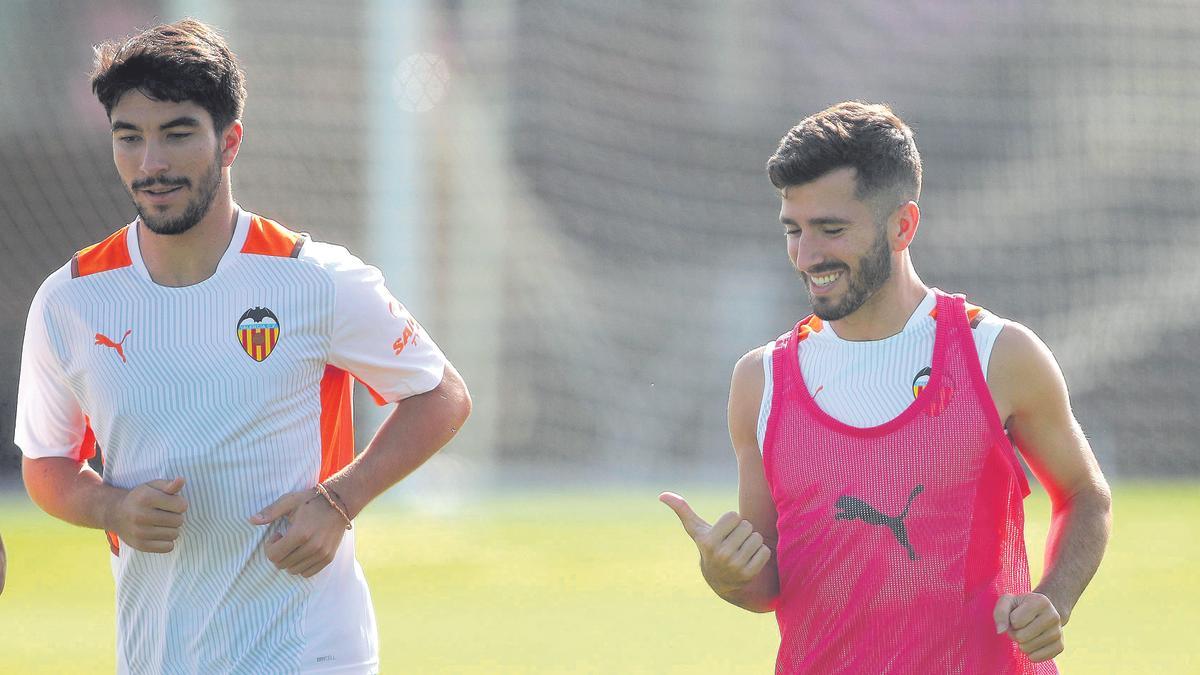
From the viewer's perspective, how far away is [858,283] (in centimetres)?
326

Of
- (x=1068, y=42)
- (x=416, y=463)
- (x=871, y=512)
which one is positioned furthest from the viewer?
(x=1068, y=42)

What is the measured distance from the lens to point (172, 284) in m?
3.31

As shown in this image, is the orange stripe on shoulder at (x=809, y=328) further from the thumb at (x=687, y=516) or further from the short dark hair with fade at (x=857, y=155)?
the thumb at (x=687, y=516)

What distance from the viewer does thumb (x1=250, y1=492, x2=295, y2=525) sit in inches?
125

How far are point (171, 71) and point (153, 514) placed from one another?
0.87 metres

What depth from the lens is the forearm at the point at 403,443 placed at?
3260 millimetres

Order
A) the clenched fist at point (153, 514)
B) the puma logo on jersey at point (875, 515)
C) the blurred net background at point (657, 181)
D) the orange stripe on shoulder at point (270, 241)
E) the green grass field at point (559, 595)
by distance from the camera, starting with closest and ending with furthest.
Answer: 1. the clenched fist at point (153, 514)
2. the puma logo on jersey at point (875, 515)
3. the orange stripe on shoulder at point (270, 241)
4. the green grass field at point (559, 595)
5. the blurred net background at point (657, 181)

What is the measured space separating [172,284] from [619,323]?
1004cm

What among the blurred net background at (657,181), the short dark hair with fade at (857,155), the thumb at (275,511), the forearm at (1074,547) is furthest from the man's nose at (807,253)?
the blurred net background at (657,181)

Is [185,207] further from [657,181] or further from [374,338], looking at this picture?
[657,181]

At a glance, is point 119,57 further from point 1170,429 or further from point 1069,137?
point 1170,429

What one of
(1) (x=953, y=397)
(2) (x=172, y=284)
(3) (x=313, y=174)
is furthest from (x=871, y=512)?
(3) (x=313, y=174)

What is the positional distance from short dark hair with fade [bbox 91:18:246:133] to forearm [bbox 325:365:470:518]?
2.29 ft

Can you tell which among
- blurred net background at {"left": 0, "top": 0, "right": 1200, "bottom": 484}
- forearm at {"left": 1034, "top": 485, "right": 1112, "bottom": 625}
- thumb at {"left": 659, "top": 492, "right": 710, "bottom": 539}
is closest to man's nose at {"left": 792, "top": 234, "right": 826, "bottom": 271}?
thumb at {"left": 659, "top": 492, "right": 710, "bottom": 539}
